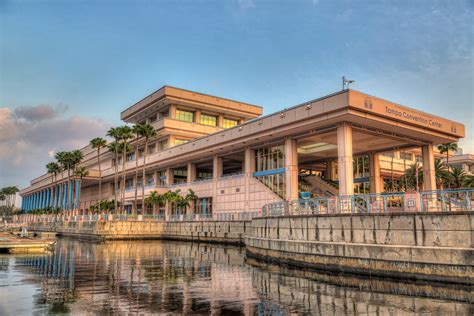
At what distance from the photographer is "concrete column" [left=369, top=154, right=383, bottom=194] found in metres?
57.3

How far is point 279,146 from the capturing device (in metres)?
52.3

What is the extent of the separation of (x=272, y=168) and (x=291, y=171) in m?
4.10

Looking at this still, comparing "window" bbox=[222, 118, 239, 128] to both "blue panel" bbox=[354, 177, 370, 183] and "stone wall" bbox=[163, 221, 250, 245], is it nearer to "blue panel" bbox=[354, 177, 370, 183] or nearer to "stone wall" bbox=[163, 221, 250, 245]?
"stone wall" bbox=[163, 221, 250, 245]

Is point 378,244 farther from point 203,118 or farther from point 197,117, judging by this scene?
point 203,118

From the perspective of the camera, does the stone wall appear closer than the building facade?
No

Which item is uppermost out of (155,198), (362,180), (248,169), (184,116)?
(184,116)

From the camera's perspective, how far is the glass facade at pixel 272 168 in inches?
2009

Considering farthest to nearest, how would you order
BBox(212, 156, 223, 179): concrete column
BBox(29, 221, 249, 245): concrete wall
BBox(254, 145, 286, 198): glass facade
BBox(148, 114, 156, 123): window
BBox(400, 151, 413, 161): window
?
BBox(148, 114, 156, 123): window < BBox(400, 151, 413, 161): window < BBox(212, 156, 223, 179): concrete column < BBox(254, 145, 286, 198): glass facade < BBox(29, 221, 249, 245): concrete wall

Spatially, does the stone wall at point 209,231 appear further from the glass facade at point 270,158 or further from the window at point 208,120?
the window at point 208,120

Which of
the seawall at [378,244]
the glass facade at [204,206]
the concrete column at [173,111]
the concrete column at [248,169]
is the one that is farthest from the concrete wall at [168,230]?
the concrete column at [173,111]

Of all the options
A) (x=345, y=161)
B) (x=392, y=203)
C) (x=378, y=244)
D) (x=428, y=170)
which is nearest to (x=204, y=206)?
(x=345, y=161)

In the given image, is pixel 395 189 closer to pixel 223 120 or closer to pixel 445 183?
pixel 445 183

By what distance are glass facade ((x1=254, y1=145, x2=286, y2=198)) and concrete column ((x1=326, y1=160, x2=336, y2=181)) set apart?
53.1ft

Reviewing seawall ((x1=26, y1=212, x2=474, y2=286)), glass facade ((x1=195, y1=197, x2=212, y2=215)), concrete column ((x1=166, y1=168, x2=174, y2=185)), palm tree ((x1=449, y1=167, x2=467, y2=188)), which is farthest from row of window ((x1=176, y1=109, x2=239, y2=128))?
seawall ((x1=26, y1=212, x2=474, y2=286))
